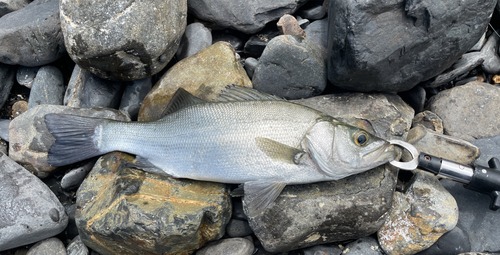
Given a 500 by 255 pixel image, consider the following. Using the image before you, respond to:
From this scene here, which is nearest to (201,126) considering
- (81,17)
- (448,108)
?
(81,17)

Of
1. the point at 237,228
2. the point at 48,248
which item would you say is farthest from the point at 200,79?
the point at 48,248

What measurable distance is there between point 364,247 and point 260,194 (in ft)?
4.53

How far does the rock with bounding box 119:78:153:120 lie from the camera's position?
4398mm

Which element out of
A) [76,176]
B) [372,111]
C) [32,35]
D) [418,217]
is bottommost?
[418,217]

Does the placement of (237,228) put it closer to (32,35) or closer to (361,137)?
(361,137)

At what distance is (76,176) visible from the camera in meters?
3.98

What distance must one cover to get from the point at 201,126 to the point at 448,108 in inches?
127

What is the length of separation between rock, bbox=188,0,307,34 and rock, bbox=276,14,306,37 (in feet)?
0.58

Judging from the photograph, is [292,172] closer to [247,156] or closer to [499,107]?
[247,156]

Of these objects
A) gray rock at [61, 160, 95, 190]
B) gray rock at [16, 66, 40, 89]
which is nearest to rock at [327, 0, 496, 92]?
gray rock at [61, 160, 95, 190]

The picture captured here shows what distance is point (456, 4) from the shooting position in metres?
3.21

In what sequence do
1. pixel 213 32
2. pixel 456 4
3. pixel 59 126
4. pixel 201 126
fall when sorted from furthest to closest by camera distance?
pixel 213 32 → pixel 59 126 → pixel 201 126 → pixel 456 4

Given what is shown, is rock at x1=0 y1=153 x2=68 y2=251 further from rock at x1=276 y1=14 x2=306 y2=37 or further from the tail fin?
rock at x1=276 y1=14 x2=306 y2=37

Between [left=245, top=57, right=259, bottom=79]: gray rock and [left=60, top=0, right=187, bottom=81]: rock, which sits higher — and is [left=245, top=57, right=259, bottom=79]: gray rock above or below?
below
